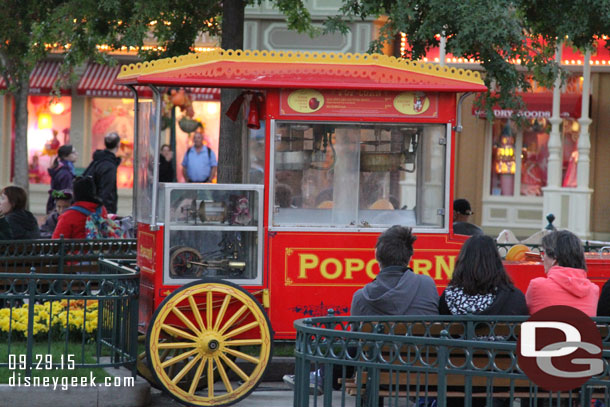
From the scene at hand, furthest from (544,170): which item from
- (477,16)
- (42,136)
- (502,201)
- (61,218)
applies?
(61,218)

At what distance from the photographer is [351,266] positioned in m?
8.37

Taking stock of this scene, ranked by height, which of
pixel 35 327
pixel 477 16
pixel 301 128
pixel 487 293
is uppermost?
pixel 477 16

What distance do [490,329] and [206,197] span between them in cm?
272

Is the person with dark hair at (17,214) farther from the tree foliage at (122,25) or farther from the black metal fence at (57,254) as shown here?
the tree foliage at (122,25)

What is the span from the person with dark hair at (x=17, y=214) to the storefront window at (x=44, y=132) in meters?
13.8

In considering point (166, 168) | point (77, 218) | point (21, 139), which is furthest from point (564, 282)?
point (21, 139)

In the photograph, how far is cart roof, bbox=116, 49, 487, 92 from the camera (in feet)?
26.7

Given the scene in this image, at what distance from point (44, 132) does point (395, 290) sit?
62.2 ft

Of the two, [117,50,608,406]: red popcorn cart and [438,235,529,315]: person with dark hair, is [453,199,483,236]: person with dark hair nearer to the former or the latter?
[117,50,608,406]: red popcorn cart

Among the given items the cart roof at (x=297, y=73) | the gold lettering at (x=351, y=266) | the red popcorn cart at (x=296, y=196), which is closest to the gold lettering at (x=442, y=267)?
the red popcorn cart at (x=296, y=196)

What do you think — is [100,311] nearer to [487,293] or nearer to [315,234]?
[315,234]

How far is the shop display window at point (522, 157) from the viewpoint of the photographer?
23297 mm

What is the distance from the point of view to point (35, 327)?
8.52 metres

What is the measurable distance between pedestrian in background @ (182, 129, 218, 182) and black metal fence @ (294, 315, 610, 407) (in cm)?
1210
